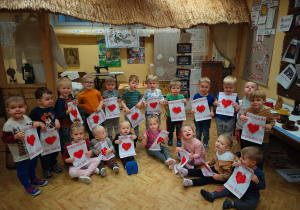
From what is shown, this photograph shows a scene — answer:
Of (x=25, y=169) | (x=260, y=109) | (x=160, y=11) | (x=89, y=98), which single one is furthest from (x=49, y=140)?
(x=160, y=11)

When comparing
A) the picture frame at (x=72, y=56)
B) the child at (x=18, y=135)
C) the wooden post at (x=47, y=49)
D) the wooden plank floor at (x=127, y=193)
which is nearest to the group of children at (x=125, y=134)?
the child at (x=18, y=135)

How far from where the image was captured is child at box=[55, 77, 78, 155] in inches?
116

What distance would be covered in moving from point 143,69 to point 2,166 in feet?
16.4

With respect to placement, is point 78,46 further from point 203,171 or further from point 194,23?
point 203,171

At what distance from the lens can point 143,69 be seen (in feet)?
23.5

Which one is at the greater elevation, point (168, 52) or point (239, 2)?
point (239, 2)

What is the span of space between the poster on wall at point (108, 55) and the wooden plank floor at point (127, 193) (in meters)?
4.60

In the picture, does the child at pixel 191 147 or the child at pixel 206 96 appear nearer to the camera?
the child at pixel 191 147

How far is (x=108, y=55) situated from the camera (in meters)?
6.91

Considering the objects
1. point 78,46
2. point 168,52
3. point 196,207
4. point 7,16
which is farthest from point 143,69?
point 196,207

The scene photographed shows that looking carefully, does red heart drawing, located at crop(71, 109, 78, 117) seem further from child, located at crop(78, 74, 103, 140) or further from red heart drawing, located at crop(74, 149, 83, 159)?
red heart drawing, located at crop(74, 149, 83, 159)

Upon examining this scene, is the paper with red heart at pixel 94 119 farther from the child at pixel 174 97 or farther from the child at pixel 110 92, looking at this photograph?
the child at pixel 174 97

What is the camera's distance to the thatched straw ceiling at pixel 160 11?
376 cm

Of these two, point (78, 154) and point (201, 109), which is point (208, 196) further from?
point (78, 154)
